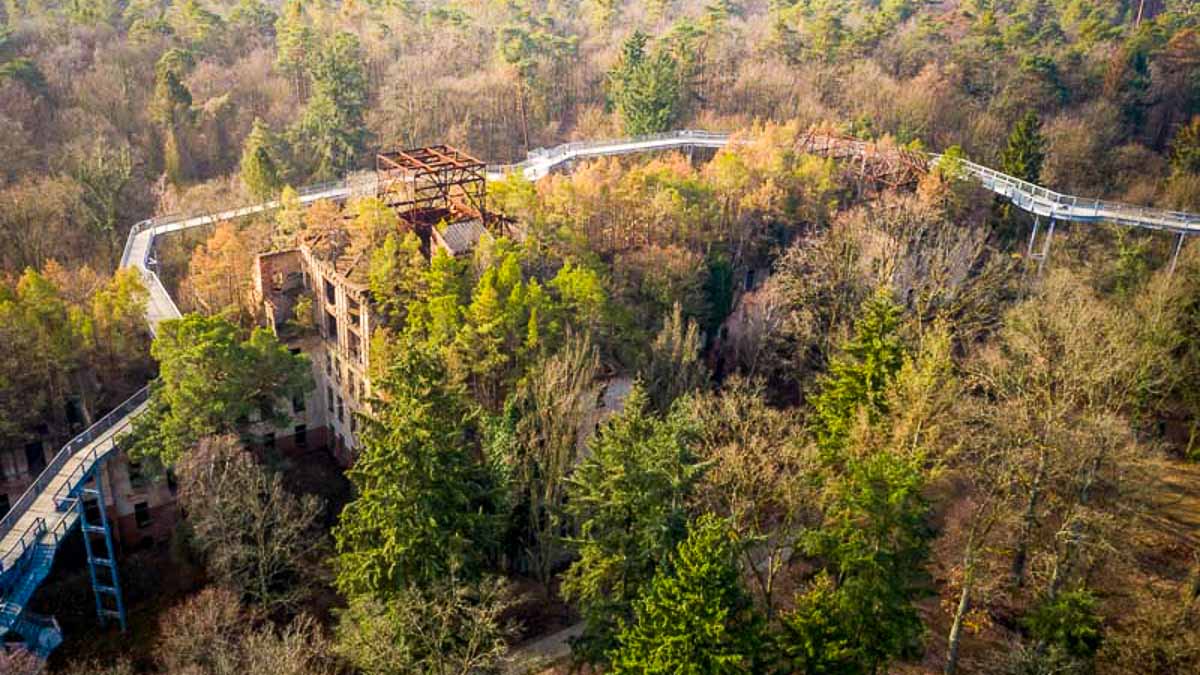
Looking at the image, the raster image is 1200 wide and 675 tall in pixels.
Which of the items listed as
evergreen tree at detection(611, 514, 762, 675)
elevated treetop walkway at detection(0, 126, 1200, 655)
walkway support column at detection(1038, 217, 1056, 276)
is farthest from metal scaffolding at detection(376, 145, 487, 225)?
walkway support column at detection(1038, 217, 1056, 276)

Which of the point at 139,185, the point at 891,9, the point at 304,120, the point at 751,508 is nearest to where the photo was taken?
the point at 751,508

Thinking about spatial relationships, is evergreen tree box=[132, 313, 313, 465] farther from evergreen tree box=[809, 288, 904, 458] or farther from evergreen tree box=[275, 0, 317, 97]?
evergreen tree box=[275, 0, 317, 97]

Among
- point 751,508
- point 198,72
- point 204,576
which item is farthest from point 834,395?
point 198,72

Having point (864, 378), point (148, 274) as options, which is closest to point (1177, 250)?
point (864, 378)

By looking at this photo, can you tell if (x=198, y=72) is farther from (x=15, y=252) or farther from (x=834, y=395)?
(x=834, y=395)

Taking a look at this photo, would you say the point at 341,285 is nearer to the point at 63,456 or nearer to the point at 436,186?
the point at 436,186

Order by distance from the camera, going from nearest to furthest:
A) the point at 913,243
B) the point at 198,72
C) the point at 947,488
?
the point at 947,488
the point at 913,243
the point at 198,72
